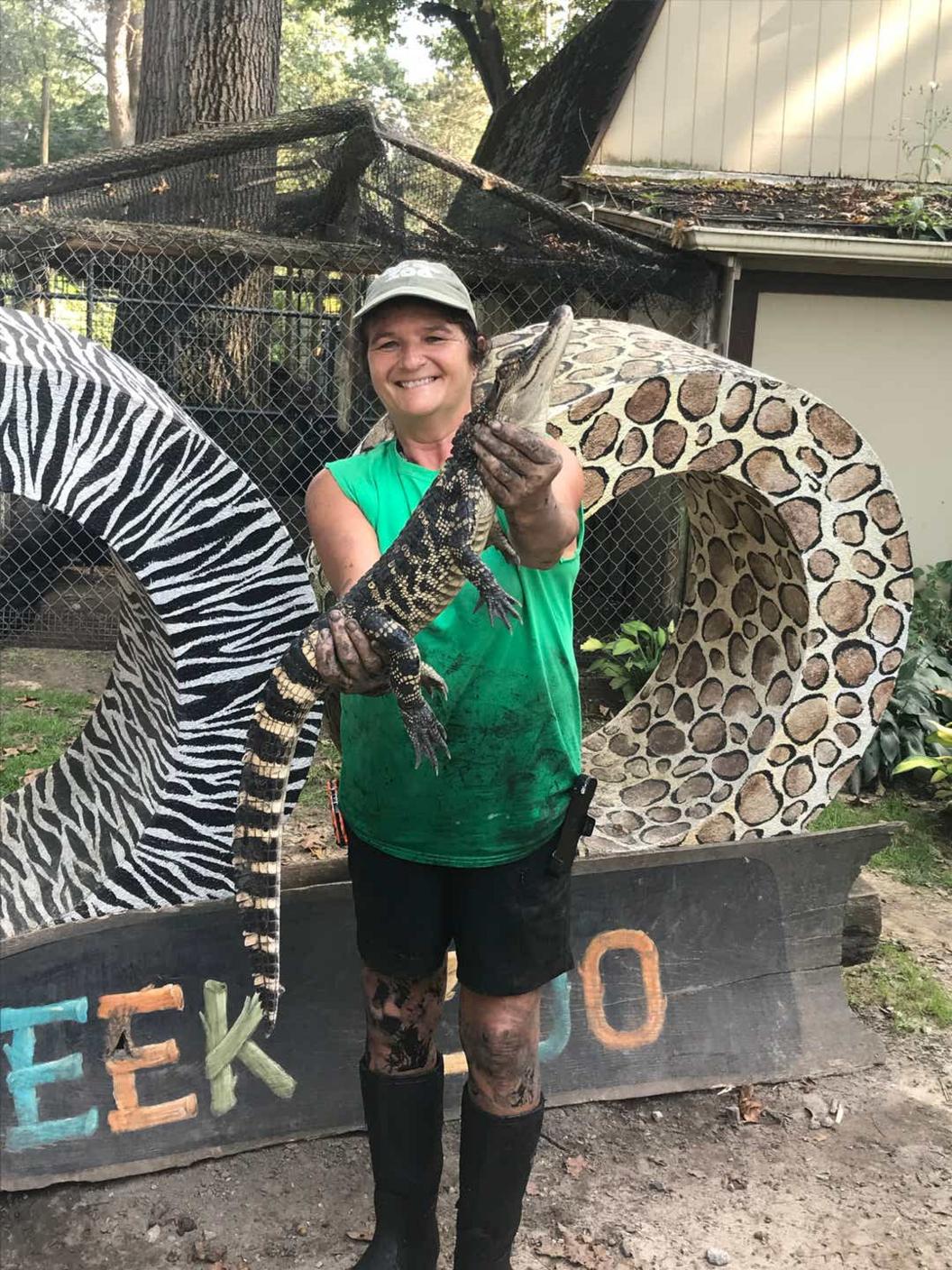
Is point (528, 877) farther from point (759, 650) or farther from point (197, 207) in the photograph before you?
point (197, 207)

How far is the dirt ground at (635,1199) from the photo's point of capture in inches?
114

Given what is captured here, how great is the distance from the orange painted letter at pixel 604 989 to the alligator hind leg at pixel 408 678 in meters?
1.46

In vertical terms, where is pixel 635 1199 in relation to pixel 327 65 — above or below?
below

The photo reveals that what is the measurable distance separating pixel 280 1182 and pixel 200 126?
24.2ft

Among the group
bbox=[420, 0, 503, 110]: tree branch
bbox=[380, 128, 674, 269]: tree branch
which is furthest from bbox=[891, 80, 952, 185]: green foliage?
bbox=[420, 0, 503, 110]: tree branch

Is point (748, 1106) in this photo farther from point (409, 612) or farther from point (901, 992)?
point (409, 612)

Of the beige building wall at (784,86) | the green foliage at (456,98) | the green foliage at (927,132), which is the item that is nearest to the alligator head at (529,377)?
the beige building wall at (784,86)

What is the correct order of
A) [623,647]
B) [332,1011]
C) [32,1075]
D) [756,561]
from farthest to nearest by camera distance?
[623,647] < [756,561] < [332,1011] < [32,1075]

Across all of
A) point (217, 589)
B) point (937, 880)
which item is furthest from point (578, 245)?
point (217, 589)

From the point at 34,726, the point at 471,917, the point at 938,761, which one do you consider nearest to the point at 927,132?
the point at 938,761

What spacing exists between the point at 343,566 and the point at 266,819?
0.58 metres

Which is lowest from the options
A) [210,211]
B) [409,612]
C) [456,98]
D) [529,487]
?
[409,612]

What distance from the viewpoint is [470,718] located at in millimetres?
2455

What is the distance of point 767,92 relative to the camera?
909cm
